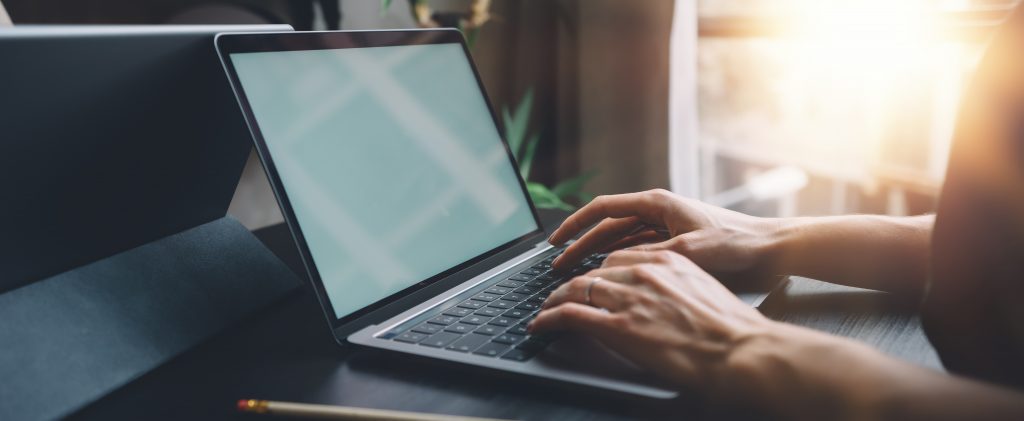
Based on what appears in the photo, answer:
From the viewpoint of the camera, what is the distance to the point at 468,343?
22.8 inches

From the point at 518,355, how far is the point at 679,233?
319mm

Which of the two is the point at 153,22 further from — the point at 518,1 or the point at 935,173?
the point at 935,173

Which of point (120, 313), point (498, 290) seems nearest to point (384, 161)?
point (498, 290)

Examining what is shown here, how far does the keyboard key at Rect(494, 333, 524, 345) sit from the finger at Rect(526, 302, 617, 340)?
0.04 ft

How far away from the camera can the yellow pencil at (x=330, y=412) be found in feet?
1.50

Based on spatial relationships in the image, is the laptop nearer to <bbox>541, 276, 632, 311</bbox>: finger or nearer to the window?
<bbox>541, 276, 632, 311</bbox>: finger

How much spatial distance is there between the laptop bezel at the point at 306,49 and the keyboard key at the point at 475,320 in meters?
0.08

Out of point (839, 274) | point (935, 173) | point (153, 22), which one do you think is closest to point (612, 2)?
point (935, 173)

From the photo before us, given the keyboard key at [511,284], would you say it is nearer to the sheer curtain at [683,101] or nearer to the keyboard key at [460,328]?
the keyboard key at [460,328]

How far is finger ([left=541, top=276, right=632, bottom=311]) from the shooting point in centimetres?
58

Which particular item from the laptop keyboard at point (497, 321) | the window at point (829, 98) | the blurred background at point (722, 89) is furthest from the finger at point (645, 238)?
the window at point (829, 98)

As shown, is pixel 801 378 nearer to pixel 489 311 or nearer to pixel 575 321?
pixel 575 321

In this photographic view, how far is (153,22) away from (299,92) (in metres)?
1.22

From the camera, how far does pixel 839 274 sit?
2.46 feet
